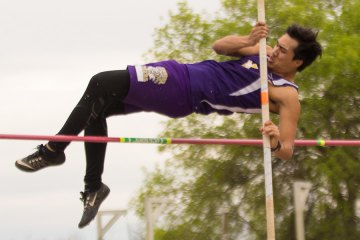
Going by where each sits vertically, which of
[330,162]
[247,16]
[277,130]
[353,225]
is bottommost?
[277,130]

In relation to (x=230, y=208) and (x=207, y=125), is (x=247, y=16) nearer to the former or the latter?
(x=207, y=125)

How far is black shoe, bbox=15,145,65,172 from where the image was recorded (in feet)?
18.4

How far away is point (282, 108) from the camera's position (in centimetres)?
550

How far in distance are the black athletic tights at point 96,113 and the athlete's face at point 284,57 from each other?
0.95 m

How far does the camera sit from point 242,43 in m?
5.45

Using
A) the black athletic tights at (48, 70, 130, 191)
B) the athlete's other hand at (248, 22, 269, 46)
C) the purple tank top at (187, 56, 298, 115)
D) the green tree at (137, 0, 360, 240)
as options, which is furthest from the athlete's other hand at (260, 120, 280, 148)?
the green tree at (137, 0, 360, 240)

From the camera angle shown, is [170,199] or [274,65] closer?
[274,65]

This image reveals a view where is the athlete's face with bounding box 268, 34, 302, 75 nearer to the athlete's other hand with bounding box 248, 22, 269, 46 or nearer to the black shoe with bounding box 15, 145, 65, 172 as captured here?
the athlete's other hand with bounding box 248, 22, 269, 46

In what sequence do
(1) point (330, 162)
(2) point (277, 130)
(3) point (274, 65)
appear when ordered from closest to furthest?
1. (2) point (277, 130)
2. (3) point (274, 65)
3. (1) point (330, 162)

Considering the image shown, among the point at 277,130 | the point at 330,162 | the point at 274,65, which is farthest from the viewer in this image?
the point at 330,162

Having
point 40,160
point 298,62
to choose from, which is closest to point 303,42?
point 298,62

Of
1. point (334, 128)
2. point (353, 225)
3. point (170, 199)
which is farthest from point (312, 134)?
point (170, 199)

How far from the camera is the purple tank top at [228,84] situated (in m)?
5.53

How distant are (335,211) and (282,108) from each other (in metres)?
11.7
